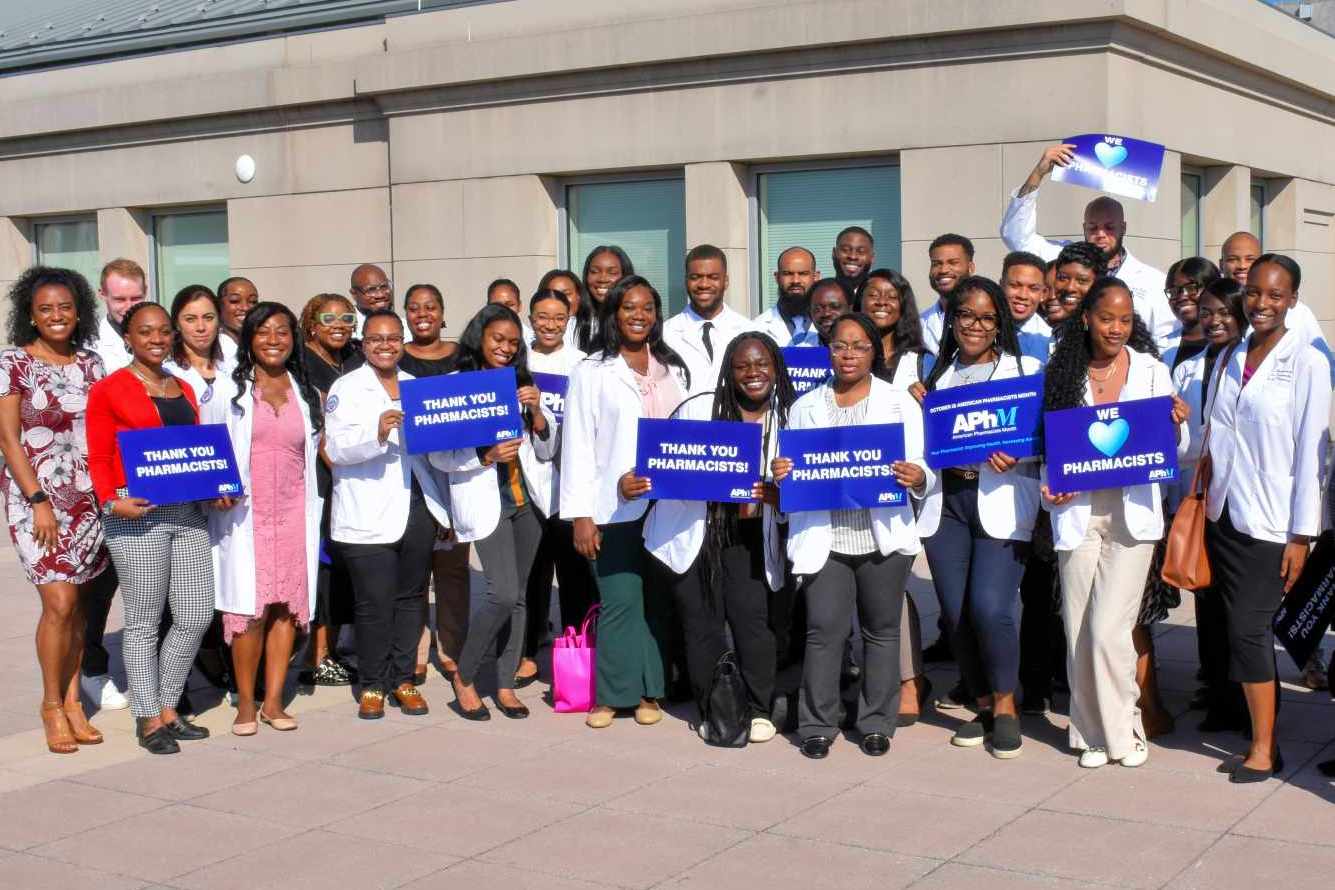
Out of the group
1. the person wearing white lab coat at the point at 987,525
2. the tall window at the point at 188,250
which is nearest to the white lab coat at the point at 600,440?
the person wearing white lab coat at the point at 987,525

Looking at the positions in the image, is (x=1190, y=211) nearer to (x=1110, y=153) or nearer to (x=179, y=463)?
(x=1110, y=153)

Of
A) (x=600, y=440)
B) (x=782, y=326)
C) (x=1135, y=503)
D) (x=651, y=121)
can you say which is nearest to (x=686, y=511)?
(x=600, y=440)

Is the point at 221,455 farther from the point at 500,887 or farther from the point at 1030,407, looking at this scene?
the point at 1030,407

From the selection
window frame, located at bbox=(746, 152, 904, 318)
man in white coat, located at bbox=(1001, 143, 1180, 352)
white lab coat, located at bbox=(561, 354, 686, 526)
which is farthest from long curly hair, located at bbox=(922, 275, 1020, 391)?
window frame, located at bbox=(746, 152, 904, 318)

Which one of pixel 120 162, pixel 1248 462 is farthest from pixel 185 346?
pixel 120 162

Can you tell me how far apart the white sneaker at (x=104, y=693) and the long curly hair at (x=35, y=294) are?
1.83m

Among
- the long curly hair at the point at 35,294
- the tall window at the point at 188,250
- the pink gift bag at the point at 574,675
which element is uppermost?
the tall window at the point at 188,250

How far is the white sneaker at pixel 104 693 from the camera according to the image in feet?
25.0

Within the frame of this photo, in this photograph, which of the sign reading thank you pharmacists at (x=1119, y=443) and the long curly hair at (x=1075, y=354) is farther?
the long curly hair at (x=1075, y=354)

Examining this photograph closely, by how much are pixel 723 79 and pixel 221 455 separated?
25.1 ft

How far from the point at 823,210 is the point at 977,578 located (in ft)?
23.6

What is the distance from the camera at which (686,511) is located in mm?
6781

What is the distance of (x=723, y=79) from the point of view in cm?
1318

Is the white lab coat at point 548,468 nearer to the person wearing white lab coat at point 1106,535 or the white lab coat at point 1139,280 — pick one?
the person wearing white lab coat at point 1106,535
